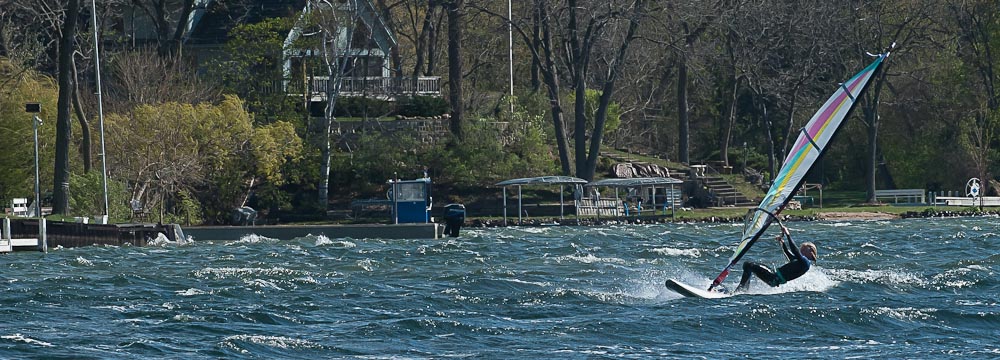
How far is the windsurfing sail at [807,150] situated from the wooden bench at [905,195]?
40732 mm

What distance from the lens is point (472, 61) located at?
259 ft

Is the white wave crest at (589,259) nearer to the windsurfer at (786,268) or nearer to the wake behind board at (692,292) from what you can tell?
the windsurfer at (786,268)

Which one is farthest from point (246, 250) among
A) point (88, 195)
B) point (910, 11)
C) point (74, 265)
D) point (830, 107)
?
point (910, 11)

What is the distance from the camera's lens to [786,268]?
27.2 meters

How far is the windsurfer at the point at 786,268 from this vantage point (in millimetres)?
27062

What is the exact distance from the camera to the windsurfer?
27.1m

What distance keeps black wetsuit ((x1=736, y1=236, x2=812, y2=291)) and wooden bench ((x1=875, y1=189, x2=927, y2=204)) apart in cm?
4089

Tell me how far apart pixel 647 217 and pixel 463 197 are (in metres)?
7.70

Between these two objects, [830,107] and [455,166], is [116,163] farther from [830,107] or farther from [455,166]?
[830,107]

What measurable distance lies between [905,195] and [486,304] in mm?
46013

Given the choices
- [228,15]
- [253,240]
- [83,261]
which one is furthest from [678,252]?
[228,15]

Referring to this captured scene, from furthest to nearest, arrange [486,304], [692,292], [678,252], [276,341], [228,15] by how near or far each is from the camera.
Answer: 1. [228,15]
2. [678,252]
3. [692,292]
4. [486,304]
5. [276,341]

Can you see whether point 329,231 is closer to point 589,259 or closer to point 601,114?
point 589,259

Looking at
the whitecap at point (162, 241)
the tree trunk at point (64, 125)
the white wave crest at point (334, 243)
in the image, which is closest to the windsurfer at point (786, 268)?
the white wave crest at point (334, 243)
